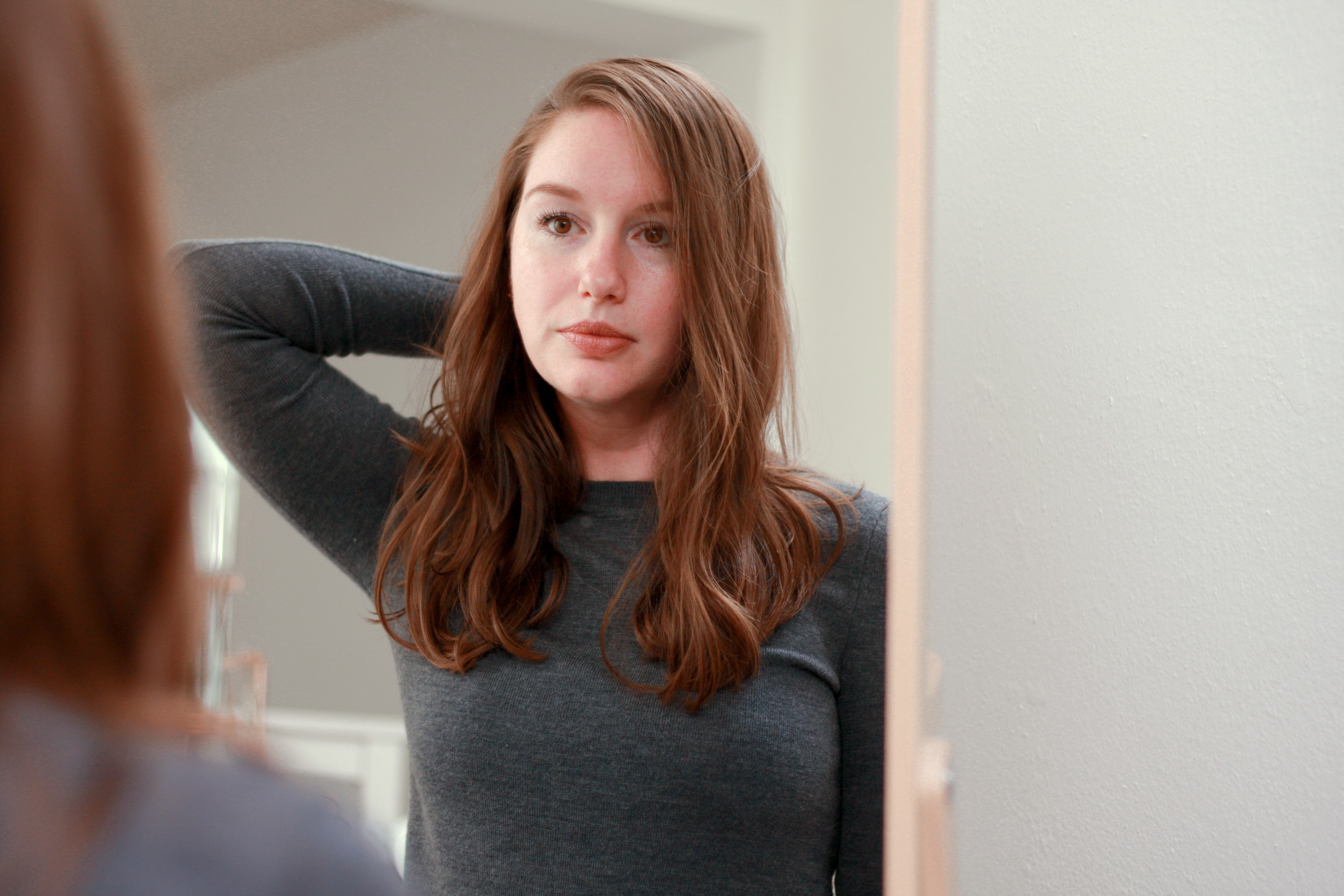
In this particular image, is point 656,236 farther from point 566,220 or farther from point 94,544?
point 94,544

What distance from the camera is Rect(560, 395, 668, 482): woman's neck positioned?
675 mm

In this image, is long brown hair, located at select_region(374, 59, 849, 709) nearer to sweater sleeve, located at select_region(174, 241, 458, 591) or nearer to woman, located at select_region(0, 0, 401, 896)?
sweater sleeve, located at select_region(174, 241, 458, 591)

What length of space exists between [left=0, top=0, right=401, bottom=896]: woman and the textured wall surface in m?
0.41

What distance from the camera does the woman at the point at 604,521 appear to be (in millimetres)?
594

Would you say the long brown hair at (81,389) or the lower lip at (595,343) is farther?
the lower lip at (595,343)

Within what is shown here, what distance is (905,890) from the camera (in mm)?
512

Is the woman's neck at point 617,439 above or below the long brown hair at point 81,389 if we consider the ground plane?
below

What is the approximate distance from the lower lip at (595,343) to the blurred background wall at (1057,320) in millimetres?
161

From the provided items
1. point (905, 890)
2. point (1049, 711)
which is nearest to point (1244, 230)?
point (1049, 711)

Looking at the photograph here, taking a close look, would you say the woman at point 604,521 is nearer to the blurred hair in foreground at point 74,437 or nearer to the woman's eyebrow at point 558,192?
the woman's eyebrow at point 558,192

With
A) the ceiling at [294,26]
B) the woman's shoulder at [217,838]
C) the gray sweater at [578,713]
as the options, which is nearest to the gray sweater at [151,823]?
the woman's shoulder at [217,838]

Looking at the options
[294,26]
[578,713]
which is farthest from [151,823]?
[294,26]

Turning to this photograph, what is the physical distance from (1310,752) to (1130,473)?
234 mm

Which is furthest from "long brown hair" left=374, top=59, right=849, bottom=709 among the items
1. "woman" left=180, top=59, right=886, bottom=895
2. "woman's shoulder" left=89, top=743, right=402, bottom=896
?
"woman's shoulder" left=89, top=743, right=402, bottom=896
